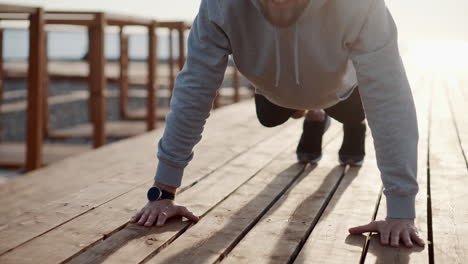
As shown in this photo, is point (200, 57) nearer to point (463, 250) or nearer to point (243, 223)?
point (243, 223)

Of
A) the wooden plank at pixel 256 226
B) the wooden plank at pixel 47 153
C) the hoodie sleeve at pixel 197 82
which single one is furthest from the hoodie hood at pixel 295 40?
the wooden plank at pixel 47 153

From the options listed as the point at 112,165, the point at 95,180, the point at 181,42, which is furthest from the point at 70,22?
the point at 181,42

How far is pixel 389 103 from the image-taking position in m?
1.61

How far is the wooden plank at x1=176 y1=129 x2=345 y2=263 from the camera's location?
4.91ft

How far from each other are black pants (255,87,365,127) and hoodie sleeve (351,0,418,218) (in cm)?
74

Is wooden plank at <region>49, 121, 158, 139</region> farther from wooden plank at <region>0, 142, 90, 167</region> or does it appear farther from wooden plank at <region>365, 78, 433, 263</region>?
wooden plank at <region>365, 78, 433, 263</region>

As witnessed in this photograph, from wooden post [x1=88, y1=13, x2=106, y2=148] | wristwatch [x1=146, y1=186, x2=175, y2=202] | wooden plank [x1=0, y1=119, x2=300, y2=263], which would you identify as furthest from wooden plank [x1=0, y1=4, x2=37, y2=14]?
wristwatch [x1=146, y1=186, x2=175, y2=202]

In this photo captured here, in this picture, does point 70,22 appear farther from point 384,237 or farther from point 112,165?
point 384,237

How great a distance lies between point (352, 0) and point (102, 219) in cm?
84

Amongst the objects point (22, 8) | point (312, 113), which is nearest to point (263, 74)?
point (312, 113)

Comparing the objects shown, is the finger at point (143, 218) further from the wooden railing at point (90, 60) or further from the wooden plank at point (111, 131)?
the wooden plank at point (111, 131)

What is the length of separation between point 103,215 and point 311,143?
104 centimetres

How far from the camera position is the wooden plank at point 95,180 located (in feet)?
5.82

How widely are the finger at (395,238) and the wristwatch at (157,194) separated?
58cm
